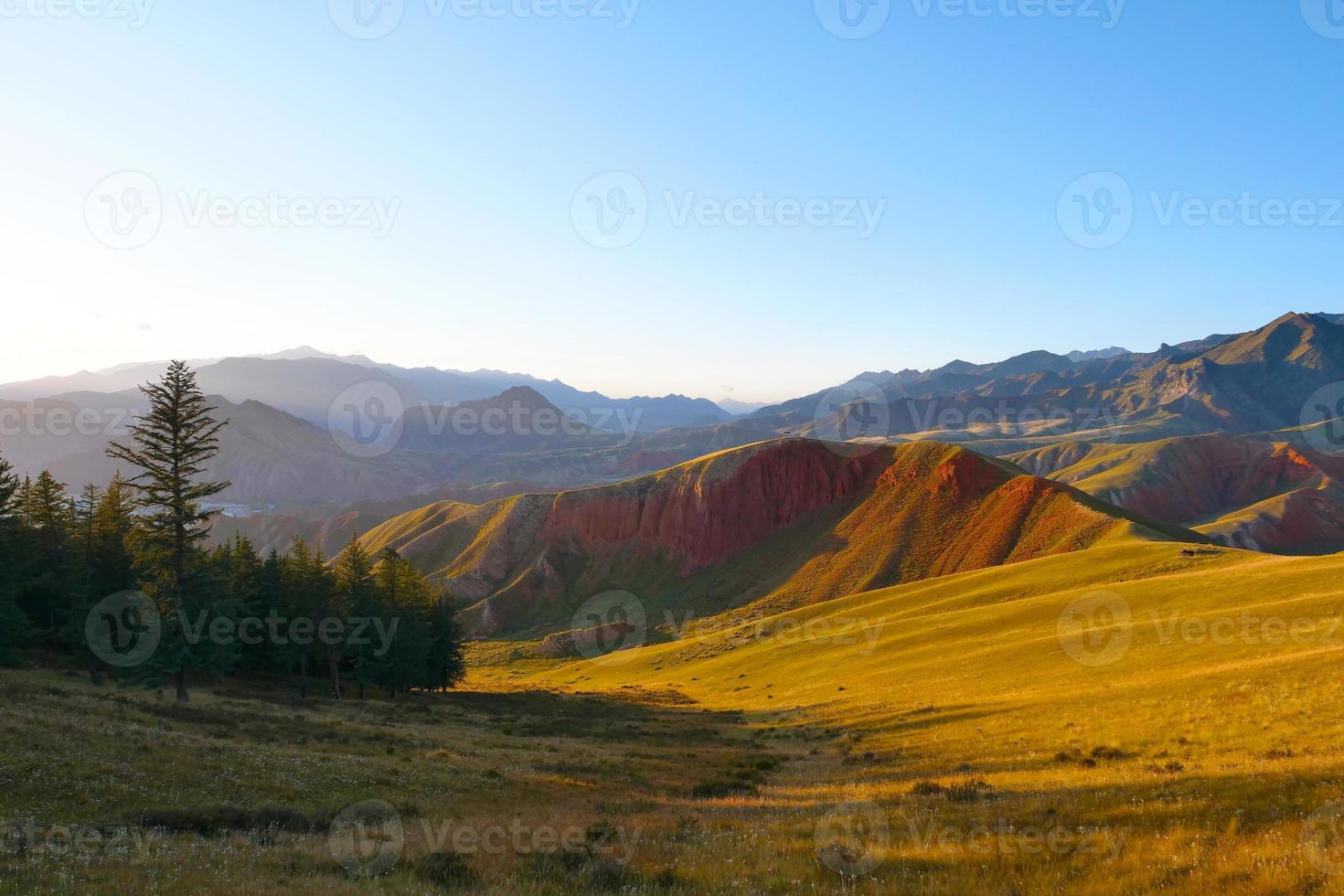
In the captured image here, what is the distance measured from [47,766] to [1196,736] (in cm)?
3093

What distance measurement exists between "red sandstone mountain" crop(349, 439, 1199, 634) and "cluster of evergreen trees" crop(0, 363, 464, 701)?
220 feet

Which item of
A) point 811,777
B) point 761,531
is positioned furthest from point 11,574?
point 761,531

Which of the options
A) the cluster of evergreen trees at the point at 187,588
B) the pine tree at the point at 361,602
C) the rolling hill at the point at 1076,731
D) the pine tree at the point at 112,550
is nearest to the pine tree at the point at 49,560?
the cluster of evergreen trees at the point at 187,588

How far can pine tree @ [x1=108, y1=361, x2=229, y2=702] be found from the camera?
34.3 metres

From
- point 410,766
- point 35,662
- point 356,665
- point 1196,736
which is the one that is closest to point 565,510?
point 356,665

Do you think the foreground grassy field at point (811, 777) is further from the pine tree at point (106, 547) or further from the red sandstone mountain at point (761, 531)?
the red sandstone mountain at point (761, 531)

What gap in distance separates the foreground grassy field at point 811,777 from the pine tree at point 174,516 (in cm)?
318

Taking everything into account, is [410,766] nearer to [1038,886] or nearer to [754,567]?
[1038,886]

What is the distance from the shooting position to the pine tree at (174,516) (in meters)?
34.3

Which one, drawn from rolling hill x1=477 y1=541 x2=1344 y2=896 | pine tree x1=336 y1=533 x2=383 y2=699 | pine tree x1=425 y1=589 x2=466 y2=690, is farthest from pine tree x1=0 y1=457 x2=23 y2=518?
rolling hill x1=477 y1=541 x2=1344 y2=896

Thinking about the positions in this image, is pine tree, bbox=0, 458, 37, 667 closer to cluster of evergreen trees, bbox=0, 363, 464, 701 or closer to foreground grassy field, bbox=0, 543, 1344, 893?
cluster of evergreen trees, bbox=0, 363, 464, 701

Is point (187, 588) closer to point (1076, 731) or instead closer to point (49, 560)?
point (49, 560)

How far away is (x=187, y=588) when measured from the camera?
35.6m

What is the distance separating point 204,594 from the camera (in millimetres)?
36156
